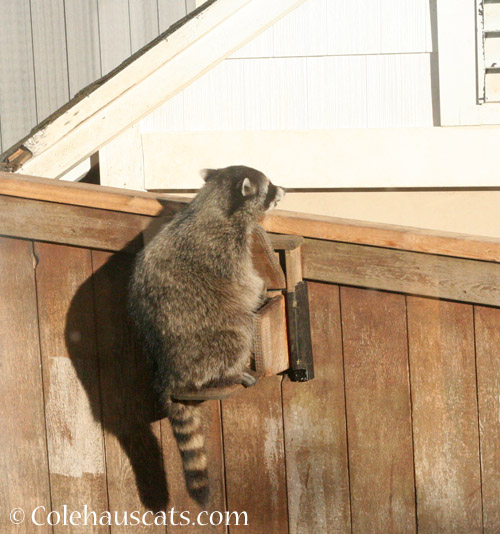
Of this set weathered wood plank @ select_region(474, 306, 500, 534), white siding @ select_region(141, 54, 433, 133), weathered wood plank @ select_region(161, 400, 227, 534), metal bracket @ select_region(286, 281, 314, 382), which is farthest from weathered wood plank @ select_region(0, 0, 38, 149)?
weathered wood plank @ select_region(474, 306, 500, 534)

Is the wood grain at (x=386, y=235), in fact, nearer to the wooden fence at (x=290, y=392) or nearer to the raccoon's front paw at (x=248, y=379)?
the wooden fence at (x=290, y=392)

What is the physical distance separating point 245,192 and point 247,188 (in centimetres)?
2

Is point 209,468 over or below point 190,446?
below

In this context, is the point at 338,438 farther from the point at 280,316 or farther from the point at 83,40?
the point at 83,40

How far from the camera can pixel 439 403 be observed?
217 cm

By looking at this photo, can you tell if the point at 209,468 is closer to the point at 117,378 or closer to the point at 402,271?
the point at 117,378

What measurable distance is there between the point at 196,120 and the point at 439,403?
7.18 ft

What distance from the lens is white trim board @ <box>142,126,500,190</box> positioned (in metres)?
3.70

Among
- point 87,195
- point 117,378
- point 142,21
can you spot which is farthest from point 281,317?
point 142,21

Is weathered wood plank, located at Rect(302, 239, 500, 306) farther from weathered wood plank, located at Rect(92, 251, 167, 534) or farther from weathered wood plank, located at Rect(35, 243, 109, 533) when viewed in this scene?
weathered wood plank, located at Rect(35, 243, 109, 533)

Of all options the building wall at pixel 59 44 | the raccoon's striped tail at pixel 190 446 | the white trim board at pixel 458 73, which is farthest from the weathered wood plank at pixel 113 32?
the raccoon's striped tail at pixel 190 446

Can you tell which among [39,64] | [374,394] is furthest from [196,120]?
[374,394]

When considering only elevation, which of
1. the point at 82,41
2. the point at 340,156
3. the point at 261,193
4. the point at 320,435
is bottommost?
the point at 320,435

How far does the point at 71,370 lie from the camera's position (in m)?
2.44
